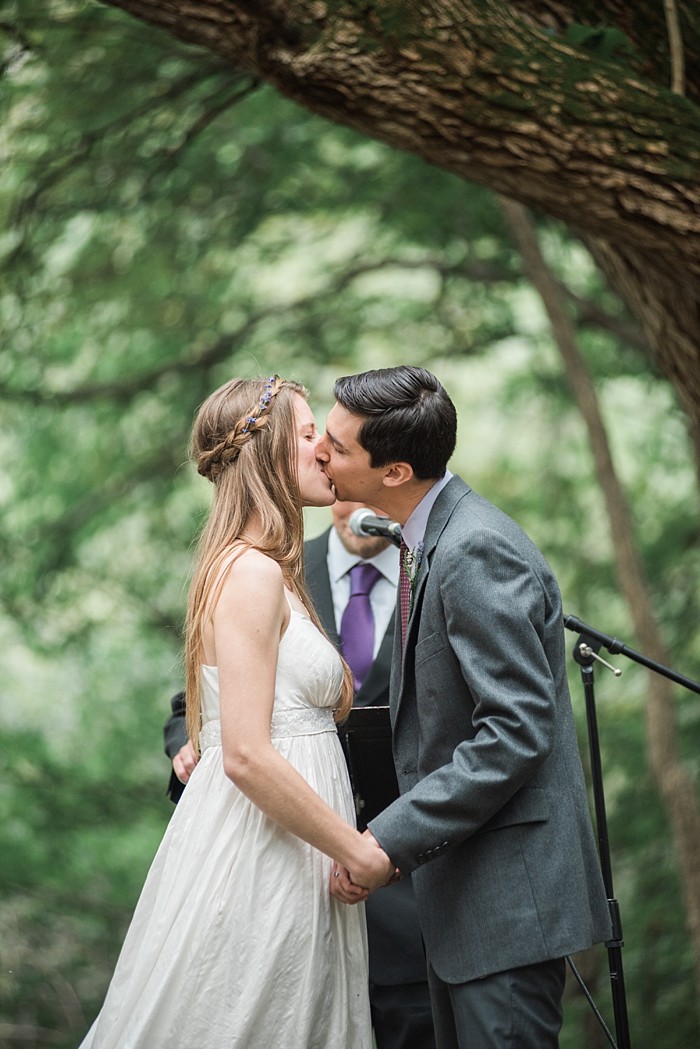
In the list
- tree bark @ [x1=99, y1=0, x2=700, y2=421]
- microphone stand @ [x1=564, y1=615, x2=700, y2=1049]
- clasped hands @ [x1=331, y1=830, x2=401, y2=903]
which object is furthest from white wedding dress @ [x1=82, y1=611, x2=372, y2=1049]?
tree bark @ [x1=99, y1=0, x2=700, y2=421]

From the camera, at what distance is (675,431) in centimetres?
748

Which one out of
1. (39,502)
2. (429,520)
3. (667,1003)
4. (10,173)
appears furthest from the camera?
(39,502)

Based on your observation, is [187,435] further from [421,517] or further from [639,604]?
[421,517]

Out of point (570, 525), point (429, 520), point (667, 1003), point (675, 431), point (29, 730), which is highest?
point (429, 520)

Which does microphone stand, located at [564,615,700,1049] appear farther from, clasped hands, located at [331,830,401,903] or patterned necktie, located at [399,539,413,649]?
clasped hands, located at [331,830,401,903]

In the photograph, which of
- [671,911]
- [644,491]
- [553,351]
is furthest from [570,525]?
[671,911]

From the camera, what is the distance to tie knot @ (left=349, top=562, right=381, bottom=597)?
11.7 ft

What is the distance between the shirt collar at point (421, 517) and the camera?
270cm

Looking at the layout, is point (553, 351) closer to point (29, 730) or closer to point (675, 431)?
point (675, 431)

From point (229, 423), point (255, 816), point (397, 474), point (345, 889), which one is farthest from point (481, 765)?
point (229, 423)

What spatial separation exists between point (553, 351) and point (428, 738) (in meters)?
5.63

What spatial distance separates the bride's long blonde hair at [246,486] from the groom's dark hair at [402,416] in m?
0.21

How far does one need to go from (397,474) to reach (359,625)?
2.95 ft

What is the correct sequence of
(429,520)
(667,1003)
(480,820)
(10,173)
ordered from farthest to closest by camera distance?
1. (667,1003)
2. (10,173)
3. (429,520)
4. (480,820)
